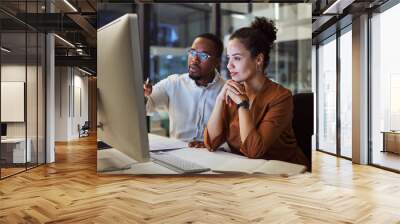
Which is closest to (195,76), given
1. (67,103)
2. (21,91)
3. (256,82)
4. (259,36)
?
(256,82)

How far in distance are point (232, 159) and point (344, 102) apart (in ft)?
13.6

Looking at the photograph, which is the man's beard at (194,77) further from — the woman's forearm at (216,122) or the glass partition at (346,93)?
the glass partition at (346,93)

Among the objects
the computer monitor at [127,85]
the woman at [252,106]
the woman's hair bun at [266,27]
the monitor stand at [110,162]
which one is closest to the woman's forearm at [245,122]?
the woman at [252,106]

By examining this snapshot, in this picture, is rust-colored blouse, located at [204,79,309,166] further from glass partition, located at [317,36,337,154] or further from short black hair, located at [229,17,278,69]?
glass partition, located at [317,36,337,154]

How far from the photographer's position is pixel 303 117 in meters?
6.22

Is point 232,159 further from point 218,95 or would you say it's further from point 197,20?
point 197,20

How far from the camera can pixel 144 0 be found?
735cm

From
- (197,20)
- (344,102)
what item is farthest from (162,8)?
(344,102)

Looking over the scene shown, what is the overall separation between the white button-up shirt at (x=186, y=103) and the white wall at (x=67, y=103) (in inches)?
376

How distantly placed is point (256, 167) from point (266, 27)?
2188 millimetres

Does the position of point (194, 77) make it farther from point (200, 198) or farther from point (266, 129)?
point (200, 198)

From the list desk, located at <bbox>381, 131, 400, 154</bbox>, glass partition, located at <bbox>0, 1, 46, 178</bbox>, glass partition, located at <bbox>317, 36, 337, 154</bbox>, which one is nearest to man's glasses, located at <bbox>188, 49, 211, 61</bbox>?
glass partition, located at <bbox>0, 1, 46, 178</bbox>

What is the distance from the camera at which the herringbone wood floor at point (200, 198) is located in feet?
13.1

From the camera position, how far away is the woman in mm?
6016
